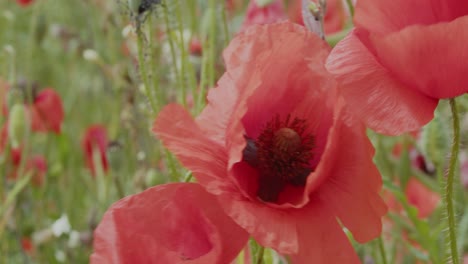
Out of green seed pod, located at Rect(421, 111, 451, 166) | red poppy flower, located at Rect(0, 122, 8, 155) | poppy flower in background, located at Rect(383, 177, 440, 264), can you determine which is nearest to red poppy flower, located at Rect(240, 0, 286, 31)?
green seed pod, located at Rect(421, 111, 451, 166)

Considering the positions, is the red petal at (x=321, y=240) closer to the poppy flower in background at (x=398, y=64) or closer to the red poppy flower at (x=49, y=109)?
the poppy flower in background at (x=398, y=64)

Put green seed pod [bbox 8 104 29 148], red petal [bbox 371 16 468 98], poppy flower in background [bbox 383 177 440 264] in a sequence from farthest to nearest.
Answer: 1. poppy flower in background [bbox 383 177 440 264]
2. green seed pod [bbox 8 104 29 148]
3. red petal [bbox 371 16 468 98]

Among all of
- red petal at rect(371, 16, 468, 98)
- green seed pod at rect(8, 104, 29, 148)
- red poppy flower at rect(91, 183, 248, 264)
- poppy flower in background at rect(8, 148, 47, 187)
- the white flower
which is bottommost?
the white flower

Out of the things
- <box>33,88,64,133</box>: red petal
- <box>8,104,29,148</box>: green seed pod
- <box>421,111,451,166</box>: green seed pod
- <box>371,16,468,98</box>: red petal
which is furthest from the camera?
<box>33,88,64,133</box>: red petal

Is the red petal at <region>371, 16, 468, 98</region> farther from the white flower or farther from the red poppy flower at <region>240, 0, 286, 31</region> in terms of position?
the white flower

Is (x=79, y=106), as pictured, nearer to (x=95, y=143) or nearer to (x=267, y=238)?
(x=95, y=143)

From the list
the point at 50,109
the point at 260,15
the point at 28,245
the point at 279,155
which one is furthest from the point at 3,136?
the point at 279,155

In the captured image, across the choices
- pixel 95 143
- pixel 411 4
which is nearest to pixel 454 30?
pixel 411 4

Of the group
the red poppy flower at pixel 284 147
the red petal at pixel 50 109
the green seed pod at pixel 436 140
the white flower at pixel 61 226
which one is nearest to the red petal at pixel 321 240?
the red poppy flower at pixel 284 147
